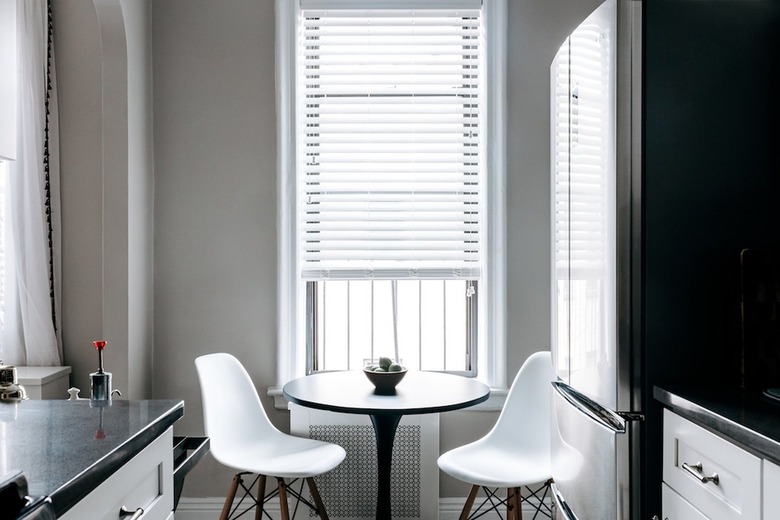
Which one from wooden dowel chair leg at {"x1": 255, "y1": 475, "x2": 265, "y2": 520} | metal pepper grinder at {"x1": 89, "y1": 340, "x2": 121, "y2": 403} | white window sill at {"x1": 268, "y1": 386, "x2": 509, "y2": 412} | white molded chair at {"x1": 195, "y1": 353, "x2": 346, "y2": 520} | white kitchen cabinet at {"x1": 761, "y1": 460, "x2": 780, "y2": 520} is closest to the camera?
white kitchen cabinet at {"x1": 761, "y1": 460, "x2": 780, "y2": 520}

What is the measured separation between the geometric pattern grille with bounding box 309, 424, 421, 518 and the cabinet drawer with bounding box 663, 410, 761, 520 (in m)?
1.50

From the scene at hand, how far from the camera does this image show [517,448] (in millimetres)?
2592

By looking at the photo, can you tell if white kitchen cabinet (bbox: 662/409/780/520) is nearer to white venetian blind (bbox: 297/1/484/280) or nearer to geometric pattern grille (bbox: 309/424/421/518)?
geometric pattern grille (bbox: 309/424/421/518)

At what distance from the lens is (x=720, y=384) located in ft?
5.08

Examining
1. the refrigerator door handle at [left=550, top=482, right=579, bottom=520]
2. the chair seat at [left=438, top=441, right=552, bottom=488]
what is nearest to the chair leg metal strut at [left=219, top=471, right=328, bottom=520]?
the chair seat at [left=438, top=441, right=552, bottom=488]

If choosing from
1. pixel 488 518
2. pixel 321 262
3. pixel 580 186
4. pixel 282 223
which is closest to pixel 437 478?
pixel 488 518

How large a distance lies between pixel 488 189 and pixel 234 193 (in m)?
1.22

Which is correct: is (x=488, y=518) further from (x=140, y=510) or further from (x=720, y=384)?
(x=140, y=510)

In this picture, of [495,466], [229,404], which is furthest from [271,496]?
[495,466]

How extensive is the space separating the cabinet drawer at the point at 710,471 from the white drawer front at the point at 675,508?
0.01 meters

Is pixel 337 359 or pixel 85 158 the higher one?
pixel 85 158

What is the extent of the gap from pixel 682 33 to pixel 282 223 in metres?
1.93

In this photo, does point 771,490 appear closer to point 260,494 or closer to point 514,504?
point 514,504

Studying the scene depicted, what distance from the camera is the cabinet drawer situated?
3.82 ft
